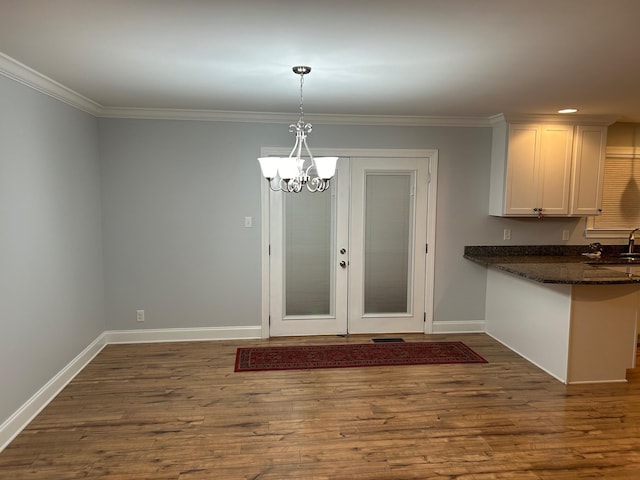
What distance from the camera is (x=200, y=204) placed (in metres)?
4.72

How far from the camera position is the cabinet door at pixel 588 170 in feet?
15.6

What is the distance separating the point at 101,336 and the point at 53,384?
3.70ft

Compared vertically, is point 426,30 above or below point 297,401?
above

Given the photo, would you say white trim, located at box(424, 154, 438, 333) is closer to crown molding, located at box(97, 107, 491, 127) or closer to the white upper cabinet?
crown molding, located at box(97, 107, 491, 127)

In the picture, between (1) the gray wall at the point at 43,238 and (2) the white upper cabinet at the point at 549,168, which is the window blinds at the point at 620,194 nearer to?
(2) the white upper cabinet at the point at 549,168

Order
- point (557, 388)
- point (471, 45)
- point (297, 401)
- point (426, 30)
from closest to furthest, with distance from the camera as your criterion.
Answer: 1. point (426, 30)
2. point (471, 45)
3. point (297, 401)
4. point (557, 388)

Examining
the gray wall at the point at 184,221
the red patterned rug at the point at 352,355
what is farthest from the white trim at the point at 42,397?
the red patterned rug at the point at 352,355

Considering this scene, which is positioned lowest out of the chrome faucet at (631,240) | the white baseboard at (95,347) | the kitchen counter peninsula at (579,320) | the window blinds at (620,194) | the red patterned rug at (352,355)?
the red patterned rug at (352,355)

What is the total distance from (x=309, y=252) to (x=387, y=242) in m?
0.89

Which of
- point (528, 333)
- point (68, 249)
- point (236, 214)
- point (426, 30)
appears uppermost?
point (426, 30)

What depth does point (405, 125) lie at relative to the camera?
16.1ft

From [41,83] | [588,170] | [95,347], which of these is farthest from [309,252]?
[588,170]

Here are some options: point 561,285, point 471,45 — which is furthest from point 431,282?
point 471,45

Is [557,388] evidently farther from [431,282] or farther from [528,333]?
[431,282]
